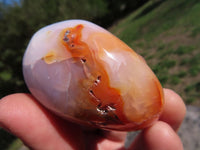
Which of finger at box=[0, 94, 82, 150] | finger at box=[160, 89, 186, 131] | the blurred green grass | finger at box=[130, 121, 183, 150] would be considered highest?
finger at box=[0, 94, 82, 150]

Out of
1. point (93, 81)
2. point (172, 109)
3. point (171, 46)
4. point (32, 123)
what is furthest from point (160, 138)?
point (171, 46)

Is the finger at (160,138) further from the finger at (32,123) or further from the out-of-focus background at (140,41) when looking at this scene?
the out-of-focus background at (140,41)

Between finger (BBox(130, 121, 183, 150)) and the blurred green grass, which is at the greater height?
finger (BBox(130, 121, 183, 150))

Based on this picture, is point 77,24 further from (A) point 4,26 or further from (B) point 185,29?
(B) point 185,29

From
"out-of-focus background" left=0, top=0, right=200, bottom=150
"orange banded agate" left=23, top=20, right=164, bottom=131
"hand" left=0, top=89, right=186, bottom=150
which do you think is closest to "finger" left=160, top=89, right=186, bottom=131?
"hand" left=0, top=89, right=186, bottom=150

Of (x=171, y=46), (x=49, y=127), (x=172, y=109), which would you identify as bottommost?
(x=171, y=46)

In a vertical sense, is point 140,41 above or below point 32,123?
below

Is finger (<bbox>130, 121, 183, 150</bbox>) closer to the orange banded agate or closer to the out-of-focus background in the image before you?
the orange banded agate

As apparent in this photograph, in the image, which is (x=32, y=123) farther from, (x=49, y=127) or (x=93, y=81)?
(x=93, y=81)

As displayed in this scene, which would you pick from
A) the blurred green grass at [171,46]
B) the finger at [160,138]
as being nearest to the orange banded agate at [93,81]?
the finger at [160,138]
